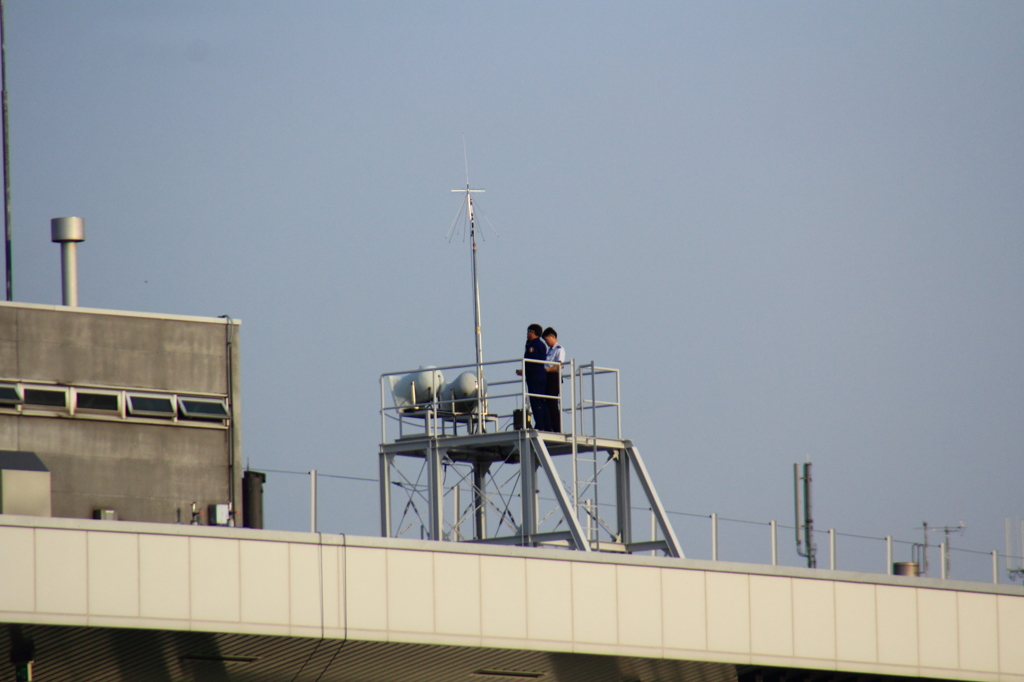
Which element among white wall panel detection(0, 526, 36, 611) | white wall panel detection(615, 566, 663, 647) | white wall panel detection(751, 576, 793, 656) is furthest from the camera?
white wall panel detection(751, 576, 793, 656)

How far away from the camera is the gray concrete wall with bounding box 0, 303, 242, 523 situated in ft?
88.0

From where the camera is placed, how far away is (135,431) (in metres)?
27.8

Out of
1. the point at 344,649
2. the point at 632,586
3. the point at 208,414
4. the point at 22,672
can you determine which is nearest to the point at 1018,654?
the point at 632,586

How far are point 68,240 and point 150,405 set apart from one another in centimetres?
387

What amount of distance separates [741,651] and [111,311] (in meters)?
12.0

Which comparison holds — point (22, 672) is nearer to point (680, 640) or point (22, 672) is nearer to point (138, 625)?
point (138, 625)

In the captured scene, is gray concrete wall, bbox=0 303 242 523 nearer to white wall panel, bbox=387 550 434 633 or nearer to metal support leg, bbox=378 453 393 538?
metal support leg, bbox=378 453 393 538

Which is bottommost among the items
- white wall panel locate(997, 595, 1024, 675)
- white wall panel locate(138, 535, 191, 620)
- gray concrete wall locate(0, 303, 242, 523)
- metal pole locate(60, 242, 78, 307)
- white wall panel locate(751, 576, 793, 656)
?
white wall panel locate(997, 595, 1024, 675)

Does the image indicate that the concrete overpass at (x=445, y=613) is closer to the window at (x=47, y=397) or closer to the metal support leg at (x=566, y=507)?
the metal support leg at (x=566, y=507)

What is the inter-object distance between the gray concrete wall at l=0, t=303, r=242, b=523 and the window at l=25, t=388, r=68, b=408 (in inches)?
7.5

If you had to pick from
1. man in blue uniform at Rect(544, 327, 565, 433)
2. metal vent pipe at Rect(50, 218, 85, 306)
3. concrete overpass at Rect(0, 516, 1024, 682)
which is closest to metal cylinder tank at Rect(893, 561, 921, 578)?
concrete overpass at Rect(0, 516, 1024, 682)

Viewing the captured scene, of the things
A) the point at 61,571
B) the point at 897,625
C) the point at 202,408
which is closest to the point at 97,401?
the point at 202,408

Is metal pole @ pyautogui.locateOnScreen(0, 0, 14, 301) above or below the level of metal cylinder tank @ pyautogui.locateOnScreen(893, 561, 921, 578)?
above

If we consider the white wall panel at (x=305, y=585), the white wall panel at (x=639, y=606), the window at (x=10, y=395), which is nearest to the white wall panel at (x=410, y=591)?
the white wall panel at (x=305, y=585)
